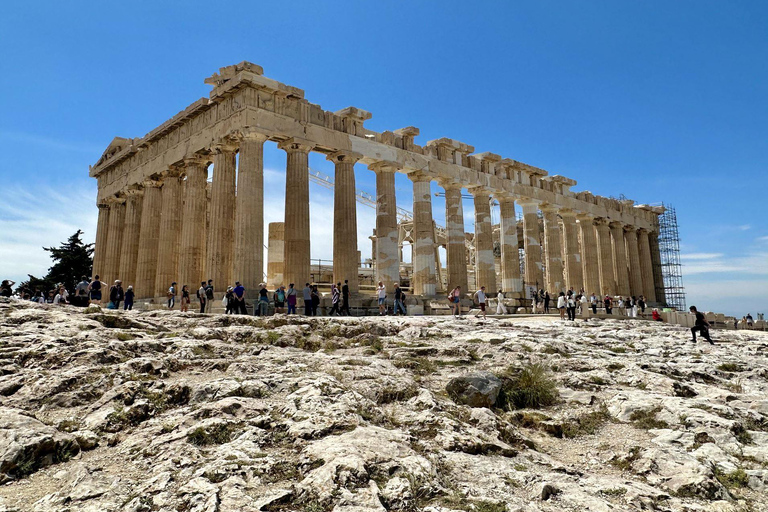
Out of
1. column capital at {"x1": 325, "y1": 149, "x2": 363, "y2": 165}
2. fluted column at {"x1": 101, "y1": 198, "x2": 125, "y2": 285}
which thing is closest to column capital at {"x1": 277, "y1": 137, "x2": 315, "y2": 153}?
column capital at {"x1": 325, "y1": 149, "x2": 363, "y2": 165}

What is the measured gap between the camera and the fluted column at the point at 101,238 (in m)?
32.6

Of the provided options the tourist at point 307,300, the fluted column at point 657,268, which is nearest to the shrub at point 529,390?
the tourist at point 307,300

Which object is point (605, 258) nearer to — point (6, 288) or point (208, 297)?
point (208, 297)

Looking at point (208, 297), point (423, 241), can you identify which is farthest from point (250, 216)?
point (423, 241)

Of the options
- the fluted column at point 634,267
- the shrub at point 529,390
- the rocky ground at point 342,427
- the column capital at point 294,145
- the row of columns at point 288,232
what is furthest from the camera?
the fluted column at point 634,267

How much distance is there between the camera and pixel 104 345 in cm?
861

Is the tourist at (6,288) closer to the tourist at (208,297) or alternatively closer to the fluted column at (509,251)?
the tourist at (208,297)

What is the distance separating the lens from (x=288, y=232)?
23.7 metres

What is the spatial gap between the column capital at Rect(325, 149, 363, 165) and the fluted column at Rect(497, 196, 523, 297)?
11573mm

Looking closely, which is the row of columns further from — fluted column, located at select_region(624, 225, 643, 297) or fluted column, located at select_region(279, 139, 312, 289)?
fluted column, located at select_region(624, 225, 643, 297)

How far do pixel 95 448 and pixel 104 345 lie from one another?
334 centimetres

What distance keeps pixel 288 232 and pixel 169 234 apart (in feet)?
24.1

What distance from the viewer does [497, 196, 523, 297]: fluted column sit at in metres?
33.2

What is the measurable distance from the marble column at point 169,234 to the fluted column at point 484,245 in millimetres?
16581
